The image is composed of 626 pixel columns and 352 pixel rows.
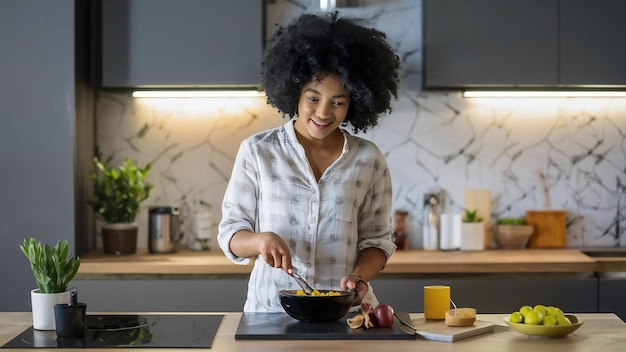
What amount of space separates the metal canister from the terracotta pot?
114 millimetres

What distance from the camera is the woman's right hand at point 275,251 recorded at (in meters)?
2.36

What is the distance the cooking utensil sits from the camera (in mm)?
2398

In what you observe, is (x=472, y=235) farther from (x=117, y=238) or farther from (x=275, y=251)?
(x=275, y=251)

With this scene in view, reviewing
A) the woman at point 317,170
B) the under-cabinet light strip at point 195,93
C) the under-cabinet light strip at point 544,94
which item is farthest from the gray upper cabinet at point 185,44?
the woman at point 317,170

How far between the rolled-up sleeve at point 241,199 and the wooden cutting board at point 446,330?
0.55 m

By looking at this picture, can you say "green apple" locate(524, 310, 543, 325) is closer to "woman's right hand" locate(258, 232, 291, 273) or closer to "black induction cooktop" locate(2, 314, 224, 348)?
"woman's right hand" locate(258, 232, 291, 273)

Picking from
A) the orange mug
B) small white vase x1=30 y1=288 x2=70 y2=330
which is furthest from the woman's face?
small white vase x1=30 y1=288 x2=70 y2=330

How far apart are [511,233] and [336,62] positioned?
1.91 m

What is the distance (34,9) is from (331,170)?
180 cm

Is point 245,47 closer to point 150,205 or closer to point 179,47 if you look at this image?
point 179,47

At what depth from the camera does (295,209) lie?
2609 mm

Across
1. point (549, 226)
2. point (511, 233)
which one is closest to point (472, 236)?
→ point (511, 233)

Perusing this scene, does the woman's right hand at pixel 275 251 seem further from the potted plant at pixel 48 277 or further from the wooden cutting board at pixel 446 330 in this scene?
the potted plant at pixel 48 277

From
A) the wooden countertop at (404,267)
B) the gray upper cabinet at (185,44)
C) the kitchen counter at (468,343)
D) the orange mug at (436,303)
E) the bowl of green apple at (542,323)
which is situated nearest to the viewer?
the kitchen counter at (468,343)
